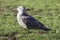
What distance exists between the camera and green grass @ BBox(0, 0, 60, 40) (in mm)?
8320

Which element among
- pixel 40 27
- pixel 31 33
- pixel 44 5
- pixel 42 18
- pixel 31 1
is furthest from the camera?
pixel 31 1

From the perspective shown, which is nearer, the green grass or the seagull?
the seagull

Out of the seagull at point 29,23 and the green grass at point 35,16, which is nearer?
the seagull at point 29,23

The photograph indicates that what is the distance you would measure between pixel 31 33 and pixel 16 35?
1.53ft

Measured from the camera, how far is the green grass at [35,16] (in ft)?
27.3

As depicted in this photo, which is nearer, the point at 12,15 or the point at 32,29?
the point at 32,29

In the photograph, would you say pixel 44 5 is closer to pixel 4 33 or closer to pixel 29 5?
pixel 29 5

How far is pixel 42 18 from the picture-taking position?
422 inches

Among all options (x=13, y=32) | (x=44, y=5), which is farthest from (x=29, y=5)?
(x=13, y=32)

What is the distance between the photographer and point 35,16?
1109 centimetres

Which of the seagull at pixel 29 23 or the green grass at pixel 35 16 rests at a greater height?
the seagull at pixel 29 23

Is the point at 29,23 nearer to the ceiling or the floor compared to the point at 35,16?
nearer to the ceiling

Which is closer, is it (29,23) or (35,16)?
(29,23)

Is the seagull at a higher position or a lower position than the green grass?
higher
